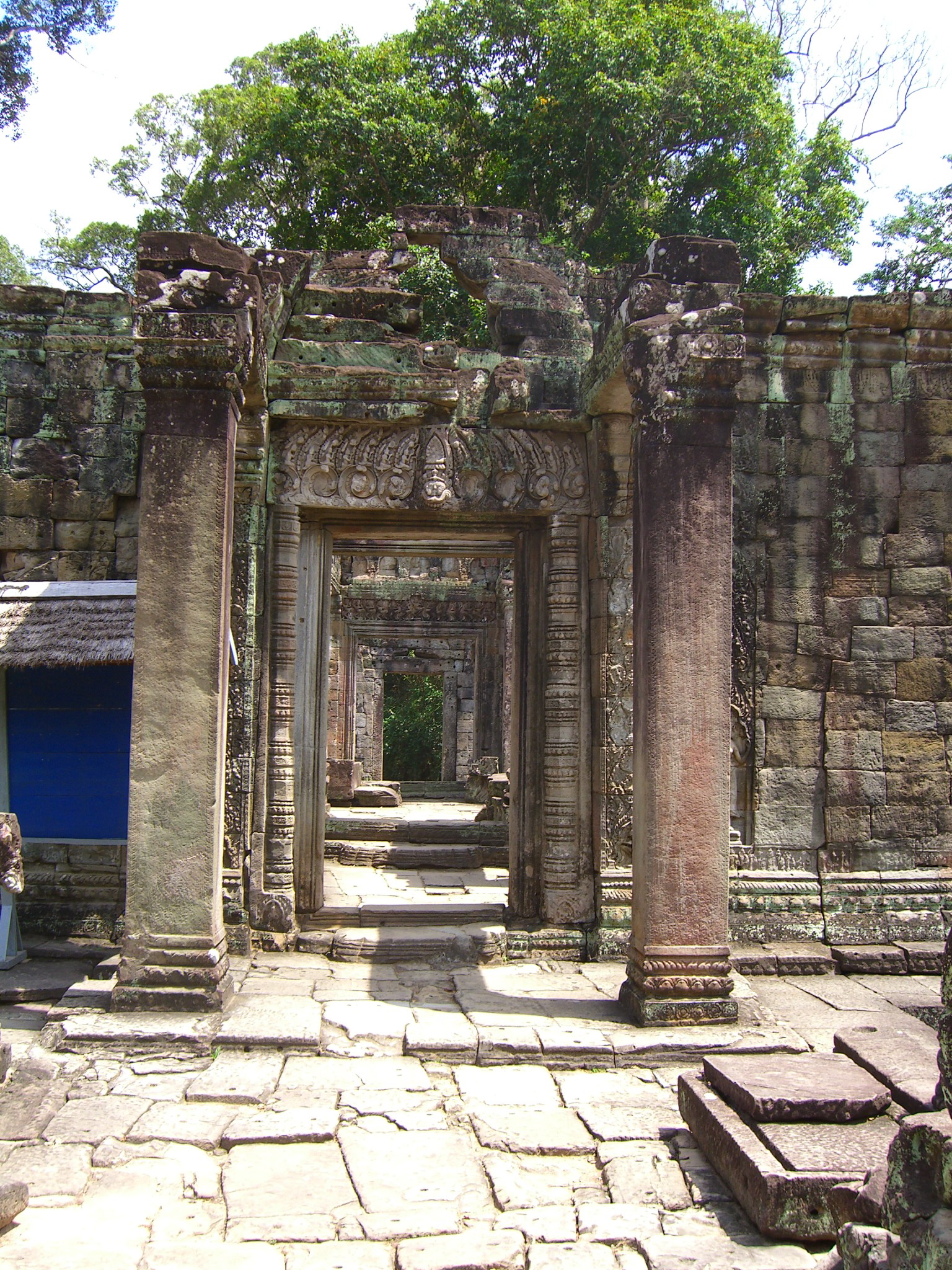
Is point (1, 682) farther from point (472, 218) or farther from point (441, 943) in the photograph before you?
point (472, 218)

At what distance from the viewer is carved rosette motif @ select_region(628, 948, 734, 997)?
4.67 metres

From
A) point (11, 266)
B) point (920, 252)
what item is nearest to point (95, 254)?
point (11, 266)

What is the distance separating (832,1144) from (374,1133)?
1603 millimetres

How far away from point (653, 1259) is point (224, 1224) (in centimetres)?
131

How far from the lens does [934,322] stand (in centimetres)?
652

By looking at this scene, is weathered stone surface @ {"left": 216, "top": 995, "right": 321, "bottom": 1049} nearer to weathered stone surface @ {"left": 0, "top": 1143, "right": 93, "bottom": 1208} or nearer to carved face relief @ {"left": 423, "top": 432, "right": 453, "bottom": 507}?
weathered stone surface @ {"left": 0, "top": 1143, "right": 93, "bottom": 1208}

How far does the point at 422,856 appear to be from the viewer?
9453 mm

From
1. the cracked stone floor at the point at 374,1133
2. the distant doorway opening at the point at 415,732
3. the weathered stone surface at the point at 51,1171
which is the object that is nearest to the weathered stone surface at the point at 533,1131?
the cracked stone floor at the point at 374,1133

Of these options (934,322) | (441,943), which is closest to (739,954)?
(441,943)

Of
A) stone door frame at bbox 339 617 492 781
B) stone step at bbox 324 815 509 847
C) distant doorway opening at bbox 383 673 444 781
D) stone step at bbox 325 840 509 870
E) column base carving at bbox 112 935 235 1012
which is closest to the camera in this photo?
column base carving at bbox 112 935 235 1012

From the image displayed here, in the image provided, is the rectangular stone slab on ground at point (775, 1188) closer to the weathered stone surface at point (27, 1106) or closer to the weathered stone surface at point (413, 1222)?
the weathered stone surface at point (413, 1222)

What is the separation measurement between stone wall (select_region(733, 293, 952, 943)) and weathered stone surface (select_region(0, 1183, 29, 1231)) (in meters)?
4.54

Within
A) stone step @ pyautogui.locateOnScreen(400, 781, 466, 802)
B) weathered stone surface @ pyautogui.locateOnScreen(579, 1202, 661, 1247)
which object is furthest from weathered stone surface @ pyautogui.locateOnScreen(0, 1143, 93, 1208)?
stone step @ pyautogui.locateOnScreen(400, 781, 466, 802)

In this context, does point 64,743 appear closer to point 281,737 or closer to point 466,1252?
point 281,737
